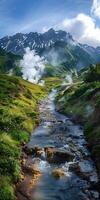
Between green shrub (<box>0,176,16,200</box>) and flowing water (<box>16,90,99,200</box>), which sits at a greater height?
flowing water (<box>16,90,99,200</box>)

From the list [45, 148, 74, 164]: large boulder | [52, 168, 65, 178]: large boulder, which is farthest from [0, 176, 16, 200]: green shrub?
[45, 148, 74, 164]: large boulder

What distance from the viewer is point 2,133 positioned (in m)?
46.6

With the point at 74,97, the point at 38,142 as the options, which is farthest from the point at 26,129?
the point at 74,97

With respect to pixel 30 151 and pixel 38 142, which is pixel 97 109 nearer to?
pixel 38 142

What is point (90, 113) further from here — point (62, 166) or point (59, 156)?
point (62, 166)

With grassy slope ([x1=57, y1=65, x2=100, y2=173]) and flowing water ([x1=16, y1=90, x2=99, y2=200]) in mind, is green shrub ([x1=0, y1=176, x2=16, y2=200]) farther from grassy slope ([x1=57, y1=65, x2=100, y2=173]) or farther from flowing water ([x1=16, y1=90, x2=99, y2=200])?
grassy slope ([x1=57, y1=65, x2=100, y2=173])


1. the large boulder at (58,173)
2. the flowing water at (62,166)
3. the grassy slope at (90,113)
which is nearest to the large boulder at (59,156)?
the flowing water at (62,166)

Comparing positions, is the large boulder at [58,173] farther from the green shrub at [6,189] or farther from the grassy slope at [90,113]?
the green shrub at [6,189]

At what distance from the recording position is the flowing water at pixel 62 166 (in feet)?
112

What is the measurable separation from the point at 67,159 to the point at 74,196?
10.9 metres

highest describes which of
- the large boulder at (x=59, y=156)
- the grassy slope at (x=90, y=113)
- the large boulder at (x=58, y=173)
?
the grassy slope at (x=90, y=113)

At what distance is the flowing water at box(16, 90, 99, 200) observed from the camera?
112 feet

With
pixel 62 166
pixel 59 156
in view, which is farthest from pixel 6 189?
pixel 59 156

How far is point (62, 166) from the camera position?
1656 inches
